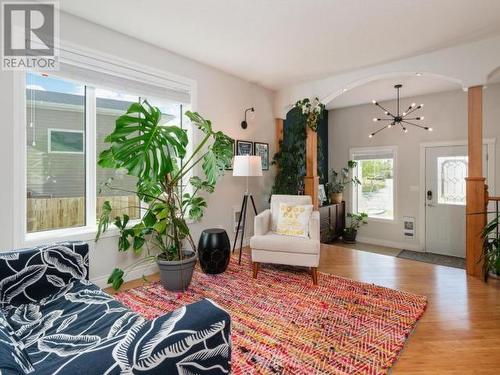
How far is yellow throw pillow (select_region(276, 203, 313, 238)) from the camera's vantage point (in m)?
3.26

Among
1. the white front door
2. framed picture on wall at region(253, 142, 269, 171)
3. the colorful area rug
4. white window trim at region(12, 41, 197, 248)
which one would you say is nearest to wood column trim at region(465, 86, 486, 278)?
the colorful area rug

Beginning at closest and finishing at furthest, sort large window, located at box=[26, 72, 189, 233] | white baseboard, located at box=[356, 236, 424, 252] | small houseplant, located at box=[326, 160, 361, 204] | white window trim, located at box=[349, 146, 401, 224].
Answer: large window, located at box=[26, 72, 189, 233] → white baseboard, located at box=[356, 236, 424, 252] → white window trim, located at box=[349, 146, 401, 224] → small houseplant, located at box=[326, 160, 361, 204]

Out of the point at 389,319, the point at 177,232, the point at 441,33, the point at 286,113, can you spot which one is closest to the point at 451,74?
the point at 441,33

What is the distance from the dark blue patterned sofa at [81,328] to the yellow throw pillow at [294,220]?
2.06 m

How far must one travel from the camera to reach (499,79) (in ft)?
14.5

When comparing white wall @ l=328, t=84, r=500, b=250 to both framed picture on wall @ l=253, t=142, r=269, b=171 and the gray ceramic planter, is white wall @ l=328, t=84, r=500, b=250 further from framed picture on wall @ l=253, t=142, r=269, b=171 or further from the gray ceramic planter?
the gray ceramic planter

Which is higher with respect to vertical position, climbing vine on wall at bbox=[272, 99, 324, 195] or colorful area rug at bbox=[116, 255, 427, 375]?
climbing vine on wall at bbox=[272, 99, 324, 195]

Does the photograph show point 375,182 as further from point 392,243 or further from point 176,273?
point 176,273

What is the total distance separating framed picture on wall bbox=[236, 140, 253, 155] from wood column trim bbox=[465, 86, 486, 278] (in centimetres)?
282

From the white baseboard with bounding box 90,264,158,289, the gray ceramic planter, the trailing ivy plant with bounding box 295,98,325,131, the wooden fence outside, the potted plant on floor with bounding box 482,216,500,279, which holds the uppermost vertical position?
the trailing ivy plant with bounding box 295,98,325,131

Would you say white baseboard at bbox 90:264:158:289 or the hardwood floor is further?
white baseboard at bbox 90:264:158:289

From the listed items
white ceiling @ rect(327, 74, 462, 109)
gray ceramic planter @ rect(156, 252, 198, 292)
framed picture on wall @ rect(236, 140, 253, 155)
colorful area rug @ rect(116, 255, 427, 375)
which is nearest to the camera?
colorful area rug @ rect(116, 255, 427, 375)

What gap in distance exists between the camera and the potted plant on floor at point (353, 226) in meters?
6.02
